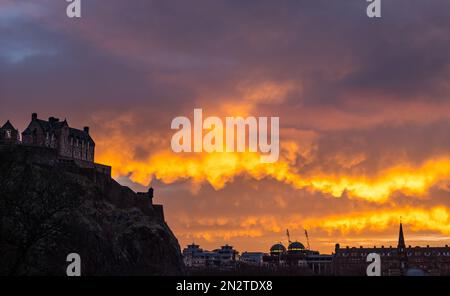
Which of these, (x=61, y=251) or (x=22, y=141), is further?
(x=22, y=141)

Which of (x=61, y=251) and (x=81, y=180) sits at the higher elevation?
(x=81, y=180)

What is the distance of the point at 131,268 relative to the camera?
194 meters
